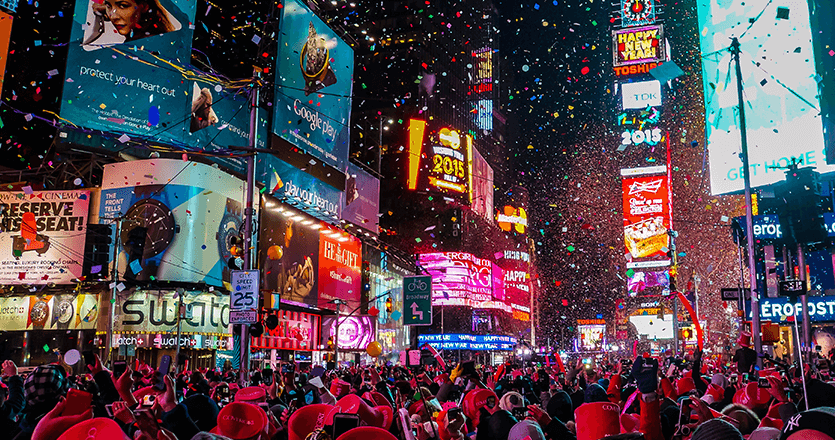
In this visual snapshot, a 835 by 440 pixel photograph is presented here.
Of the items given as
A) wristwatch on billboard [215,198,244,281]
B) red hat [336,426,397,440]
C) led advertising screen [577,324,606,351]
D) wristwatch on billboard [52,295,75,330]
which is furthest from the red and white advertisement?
led advertising screen [577,324,606,351]

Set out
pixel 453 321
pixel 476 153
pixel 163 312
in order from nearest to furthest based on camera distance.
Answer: pixel 163 312
pixel 453 321
pixel 476 153

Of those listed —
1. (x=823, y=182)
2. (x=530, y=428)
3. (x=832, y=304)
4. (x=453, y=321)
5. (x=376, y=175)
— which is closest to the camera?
(x=530, y=428)

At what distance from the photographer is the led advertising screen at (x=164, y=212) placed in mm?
35594

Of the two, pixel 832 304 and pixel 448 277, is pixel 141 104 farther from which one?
pixel 448 277

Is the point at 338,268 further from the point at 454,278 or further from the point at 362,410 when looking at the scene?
the point at 362,410

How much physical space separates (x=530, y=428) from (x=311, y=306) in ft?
134

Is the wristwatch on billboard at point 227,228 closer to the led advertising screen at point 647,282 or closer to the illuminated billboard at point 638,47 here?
the led advertising screen at point 647,282

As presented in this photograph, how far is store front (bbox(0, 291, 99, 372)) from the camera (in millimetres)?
35344

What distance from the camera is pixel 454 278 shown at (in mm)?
78000

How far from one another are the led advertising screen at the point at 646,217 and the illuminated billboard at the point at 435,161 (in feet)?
Answer: 63.1

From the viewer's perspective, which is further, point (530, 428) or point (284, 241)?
point (284, 241)

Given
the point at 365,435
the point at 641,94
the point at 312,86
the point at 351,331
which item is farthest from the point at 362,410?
the point at 641,94

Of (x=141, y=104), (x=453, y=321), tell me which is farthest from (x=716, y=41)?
(x=453, y=321)

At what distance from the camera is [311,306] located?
44.5 m
